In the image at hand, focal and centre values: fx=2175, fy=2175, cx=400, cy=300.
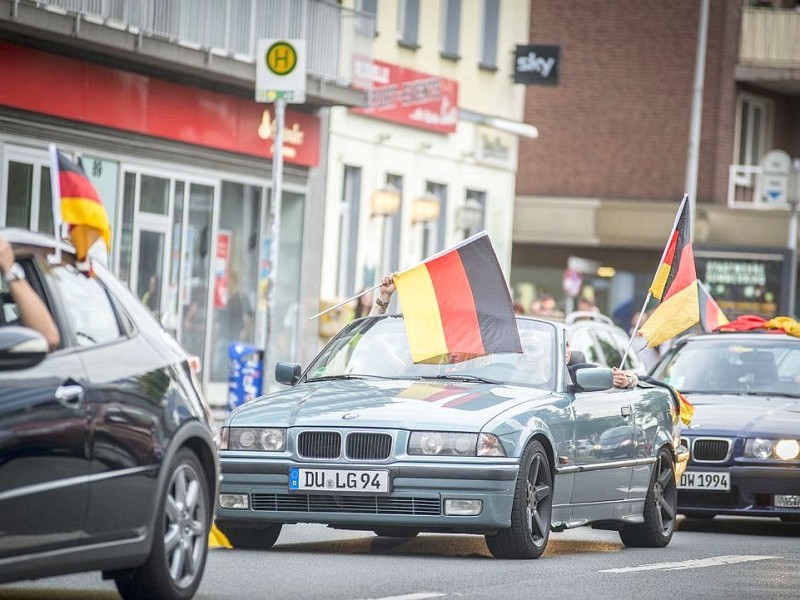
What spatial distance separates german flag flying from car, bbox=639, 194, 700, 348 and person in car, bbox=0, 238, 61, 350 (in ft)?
25.5

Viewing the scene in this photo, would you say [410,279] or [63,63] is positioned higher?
[63,63]

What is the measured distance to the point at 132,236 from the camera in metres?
27.3

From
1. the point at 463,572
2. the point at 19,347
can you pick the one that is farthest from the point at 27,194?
the point at 19,347

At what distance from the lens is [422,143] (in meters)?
36.1

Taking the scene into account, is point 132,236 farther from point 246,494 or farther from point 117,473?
point 117,473

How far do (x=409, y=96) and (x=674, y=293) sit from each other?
19186mm

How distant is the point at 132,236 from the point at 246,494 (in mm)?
15515

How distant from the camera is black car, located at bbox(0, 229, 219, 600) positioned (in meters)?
7.77

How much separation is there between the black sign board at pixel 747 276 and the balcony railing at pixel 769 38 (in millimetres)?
8794

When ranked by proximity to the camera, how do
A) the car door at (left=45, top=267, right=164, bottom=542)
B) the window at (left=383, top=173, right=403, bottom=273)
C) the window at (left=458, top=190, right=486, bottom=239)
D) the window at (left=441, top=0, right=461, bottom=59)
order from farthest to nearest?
the window at (left=458, top=190, right=486, bottom=239) → the window at (left=441, top=0, right=461, bottom=59) → the window at (left=383, top=173, right=403, bottom=273) → the car door at (left=45, top=267, right=164, bottom=542)

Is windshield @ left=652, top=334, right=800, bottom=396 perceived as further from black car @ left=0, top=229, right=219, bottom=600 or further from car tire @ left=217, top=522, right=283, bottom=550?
black car @ left=0, top=229, right=219, bottom=600

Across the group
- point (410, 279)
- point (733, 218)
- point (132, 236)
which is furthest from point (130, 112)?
point (733, 218)

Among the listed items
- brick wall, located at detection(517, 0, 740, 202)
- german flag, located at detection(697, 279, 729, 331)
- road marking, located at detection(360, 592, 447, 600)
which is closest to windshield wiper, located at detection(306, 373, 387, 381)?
road marking, located at detection(360, 592, 447, 600)

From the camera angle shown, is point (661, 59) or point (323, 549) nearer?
point (323, 549)
